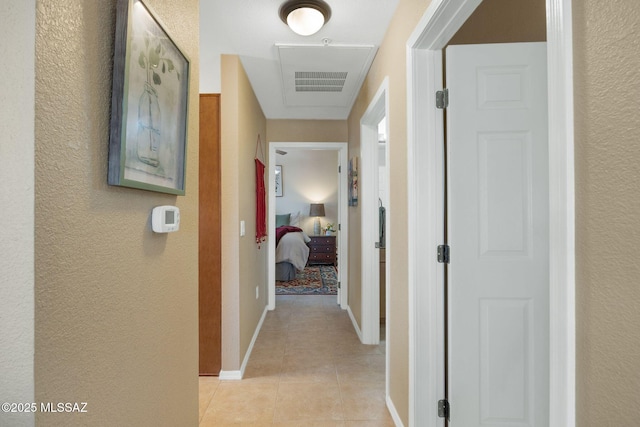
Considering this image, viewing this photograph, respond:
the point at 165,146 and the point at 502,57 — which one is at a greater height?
the point at 502,57

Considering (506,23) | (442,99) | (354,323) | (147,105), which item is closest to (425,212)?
(442,99)

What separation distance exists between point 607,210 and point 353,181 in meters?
3.06

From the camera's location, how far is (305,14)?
73.9 inches

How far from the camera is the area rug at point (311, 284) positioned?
5.05 metres

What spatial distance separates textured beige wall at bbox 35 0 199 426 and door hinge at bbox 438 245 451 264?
3.95 ft

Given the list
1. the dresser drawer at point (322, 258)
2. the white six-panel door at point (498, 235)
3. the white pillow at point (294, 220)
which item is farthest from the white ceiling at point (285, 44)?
the white pillow at point (294, 220)

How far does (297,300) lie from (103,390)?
156 inches

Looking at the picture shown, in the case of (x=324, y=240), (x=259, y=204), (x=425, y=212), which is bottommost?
(x=324, y=240)

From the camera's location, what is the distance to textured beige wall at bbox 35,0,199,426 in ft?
1.86

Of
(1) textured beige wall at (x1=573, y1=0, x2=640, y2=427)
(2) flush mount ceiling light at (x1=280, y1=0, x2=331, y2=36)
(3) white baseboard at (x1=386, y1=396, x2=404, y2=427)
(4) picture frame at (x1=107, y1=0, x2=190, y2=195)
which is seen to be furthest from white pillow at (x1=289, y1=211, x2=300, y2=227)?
(1) textured beige wall at (x1=573, y1=0, x2=640, y2=427)

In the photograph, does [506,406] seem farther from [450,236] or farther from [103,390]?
[103,390]

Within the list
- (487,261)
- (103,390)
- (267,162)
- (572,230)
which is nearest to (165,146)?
(103,390)

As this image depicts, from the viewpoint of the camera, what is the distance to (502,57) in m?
1.52

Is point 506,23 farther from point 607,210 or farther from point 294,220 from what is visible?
point 294,220
